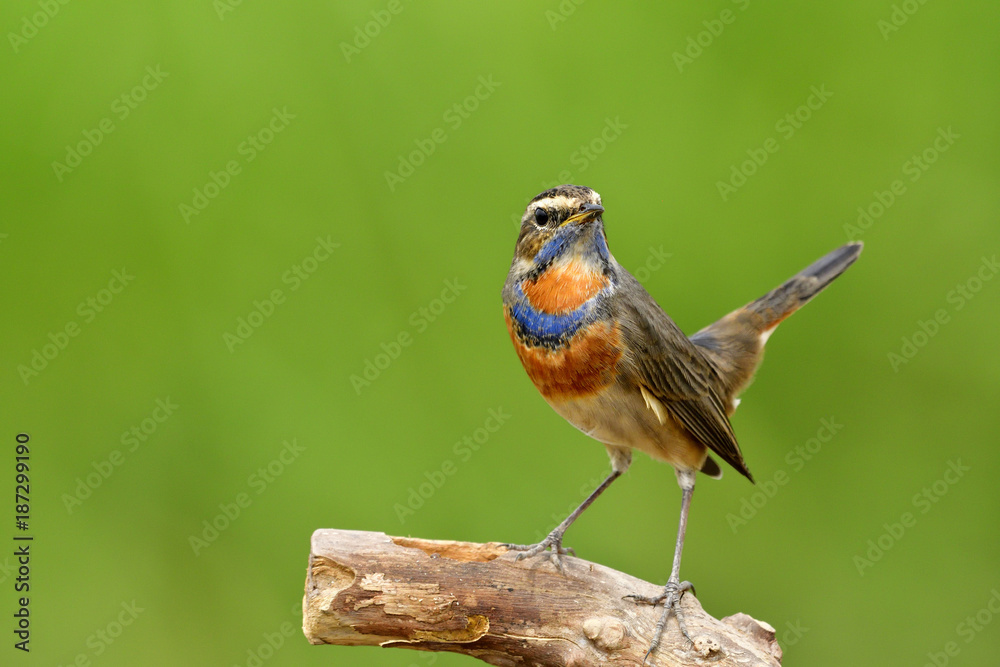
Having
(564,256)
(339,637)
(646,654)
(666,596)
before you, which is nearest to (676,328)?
(564,256)

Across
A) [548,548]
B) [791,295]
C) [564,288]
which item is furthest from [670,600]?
[791,295]

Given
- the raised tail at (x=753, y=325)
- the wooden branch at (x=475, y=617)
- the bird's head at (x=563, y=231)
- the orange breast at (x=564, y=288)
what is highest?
the raised tail at (x=753, y=325)

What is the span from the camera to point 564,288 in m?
3.64

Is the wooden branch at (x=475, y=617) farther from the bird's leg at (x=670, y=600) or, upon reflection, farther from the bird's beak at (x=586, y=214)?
the bird's beak at (x=586, y=214)

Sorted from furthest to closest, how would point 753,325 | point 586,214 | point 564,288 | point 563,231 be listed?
point 753,325
point 564,288
point 563,231
point 586,214

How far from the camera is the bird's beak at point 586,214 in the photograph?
342 centimetres

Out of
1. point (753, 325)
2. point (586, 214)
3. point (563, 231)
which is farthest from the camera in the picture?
point (753, 325)

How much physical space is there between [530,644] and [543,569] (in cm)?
36

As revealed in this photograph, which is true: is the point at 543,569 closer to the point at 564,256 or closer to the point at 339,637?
the point at 339,637

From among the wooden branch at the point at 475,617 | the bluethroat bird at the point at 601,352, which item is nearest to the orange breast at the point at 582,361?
the bluethroat bird at the point at 601,352

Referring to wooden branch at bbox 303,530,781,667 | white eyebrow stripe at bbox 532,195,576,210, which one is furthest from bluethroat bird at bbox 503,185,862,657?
wooden branch at bbox 303,530,781,667

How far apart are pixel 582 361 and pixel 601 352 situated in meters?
0.09

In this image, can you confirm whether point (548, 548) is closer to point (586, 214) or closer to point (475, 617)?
point (475, 617)

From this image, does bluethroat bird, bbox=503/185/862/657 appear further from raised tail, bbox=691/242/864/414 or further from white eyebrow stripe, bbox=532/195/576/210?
raised tail, bbox=691/242/864/414
